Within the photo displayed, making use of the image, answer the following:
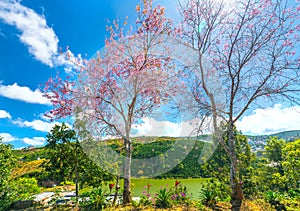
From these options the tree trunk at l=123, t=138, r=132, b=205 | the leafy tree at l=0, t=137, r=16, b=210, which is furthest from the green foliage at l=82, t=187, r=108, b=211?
the leafy tree at l=0, t=137, r=16, b=210

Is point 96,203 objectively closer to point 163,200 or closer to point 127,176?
point 127,176

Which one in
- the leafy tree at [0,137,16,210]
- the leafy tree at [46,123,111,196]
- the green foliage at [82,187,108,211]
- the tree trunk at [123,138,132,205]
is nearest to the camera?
the green foliage at [82,187,108,211]

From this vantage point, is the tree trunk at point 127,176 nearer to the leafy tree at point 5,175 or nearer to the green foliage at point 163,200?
the green foliage at point 163,200

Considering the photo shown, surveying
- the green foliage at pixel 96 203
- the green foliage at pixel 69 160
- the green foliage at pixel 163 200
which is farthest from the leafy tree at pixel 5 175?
the green foliage at pixel 163 200

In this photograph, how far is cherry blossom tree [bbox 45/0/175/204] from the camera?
4801 millimetres

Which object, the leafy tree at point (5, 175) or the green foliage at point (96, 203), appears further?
the leafy tree at point (5, 175)

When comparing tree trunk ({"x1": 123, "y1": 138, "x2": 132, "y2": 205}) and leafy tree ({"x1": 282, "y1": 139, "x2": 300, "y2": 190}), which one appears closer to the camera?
tree trunk ({"x1": 123, "y1": 138, "x2": 132, "y2": 205})

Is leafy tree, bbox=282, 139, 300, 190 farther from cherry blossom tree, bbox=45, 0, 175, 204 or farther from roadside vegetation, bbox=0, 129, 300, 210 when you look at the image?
cherry blossom tree, bbox=45, 0, 175, 204

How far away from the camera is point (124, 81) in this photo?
5.04 meters

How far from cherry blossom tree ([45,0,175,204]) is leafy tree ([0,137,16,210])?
2.08 metres

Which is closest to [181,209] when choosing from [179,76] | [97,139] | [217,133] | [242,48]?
[217,133]

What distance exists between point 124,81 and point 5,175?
4.32m

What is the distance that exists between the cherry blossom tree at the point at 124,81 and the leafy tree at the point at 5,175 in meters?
2.08

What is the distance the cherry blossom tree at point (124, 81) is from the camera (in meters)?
4.80
